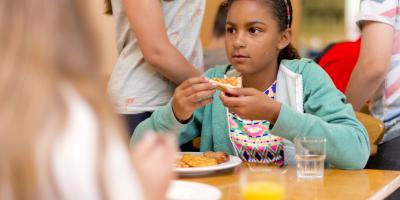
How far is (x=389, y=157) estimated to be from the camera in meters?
2.23

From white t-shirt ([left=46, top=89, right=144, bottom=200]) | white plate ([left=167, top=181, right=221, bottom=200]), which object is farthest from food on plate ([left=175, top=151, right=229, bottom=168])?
white t-shirt ([left=46, top=89, right=144, bottom=200])

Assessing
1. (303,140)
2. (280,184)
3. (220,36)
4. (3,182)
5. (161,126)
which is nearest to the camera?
(3,182)

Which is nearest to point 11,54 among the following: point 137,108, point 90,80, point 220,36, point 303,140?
point 90,80

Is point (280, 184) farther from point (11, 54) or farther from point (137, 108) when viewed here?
point (11, 54)

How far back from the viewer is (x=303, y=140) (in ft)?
5.74

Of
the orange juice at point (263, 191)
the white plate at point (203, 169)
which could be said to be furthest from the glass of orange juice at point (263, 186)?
the white plate at point (203, 169)

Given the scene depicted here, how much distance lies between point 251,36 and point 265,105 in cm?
35

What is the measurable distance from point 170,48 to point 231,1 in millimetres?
311

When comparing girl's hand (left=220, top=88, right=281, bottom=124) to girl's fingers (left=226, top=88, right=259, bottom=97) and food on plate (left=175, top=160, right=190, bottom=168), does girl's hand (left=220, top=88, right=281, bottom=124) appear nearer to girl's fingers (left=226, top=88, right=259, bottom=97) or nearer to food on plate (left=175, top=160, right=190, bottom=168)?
girl's fingers (left=226, top=88, right=259, bottom=97)

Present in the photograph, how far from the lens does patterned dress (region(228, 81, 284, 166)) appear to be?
2004mm

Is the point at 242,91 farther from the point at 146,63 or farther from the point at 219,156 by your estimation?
the point at 146,63

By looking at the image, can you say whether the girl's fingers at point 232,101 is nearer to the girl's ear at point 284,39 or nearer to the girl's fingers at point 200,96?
the girl's fingers at point 200,96

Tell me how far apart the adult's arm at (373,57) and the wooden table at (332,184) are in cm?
46

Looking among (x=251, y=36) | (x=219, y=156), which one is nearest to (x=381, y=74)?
(x=251, y=36)
